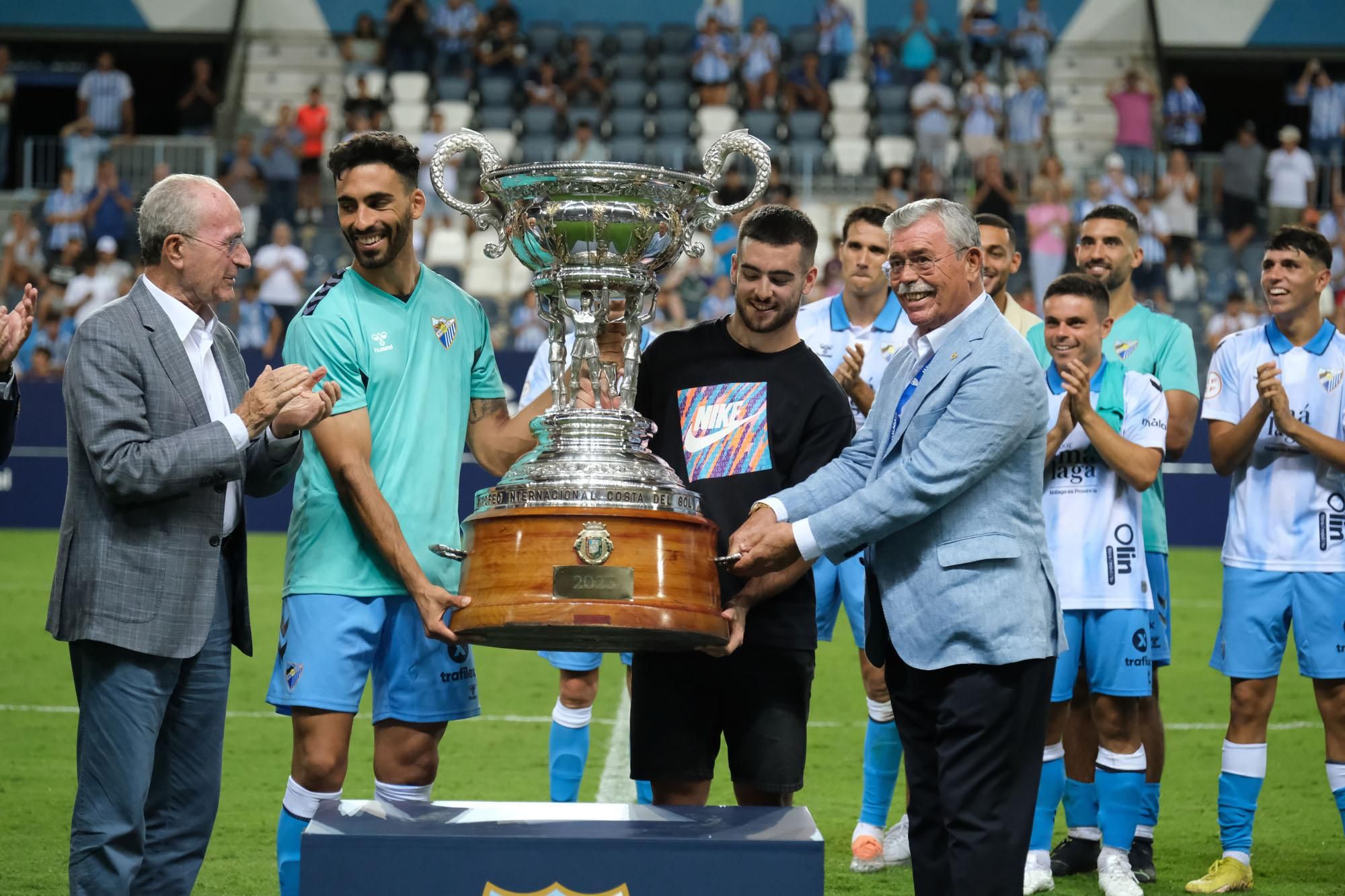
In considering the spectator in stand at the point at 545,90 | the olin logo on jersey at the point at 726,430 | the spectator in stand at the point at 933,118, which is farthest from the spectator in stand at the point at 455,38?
the olin logo on jersey at the point at 726,430

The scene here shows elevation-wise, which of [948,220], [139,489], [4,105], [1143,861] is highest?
[4,105]

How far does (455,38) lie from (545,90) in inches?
62.4

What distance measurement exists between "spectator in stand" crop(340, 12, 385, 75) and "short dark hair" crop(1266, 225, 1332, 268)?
1669 cm

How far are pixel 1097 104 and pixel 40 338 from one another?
13.5 meters

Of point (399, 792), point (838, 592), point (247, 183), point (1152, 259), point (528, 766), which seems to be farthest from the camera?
point (247, 183)

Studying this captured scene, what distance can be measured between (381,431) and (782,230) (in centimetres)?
115

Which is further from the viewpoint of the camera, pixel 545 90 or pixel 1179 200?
pixel 545 90

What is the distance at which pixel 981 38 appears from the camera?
66.4 ft

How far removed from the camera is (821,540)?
382 centimetres

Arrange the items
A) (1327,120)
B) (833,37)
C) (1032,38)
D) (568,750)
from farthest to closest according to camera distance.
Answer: (833,37) < (1032,38) < (1327,120) < (568,750)

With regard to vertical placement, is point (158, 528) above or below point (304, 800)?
above

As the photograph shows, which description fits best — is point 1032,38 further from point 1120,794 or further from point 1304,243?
point 1120,794

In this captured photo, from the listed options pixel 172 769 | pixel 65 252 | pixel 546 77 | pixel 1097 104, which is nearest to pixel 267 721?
pixel 172 769

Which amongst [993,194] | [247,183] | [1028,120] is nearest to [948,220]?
[993,194]
